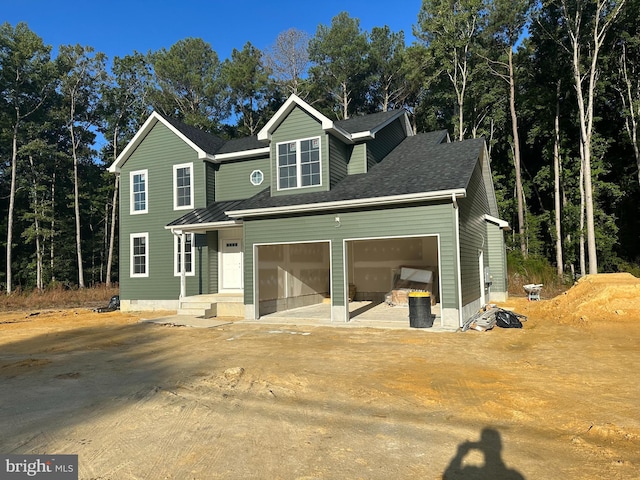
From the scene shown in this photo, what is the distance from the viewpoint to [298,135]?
13.9 meters

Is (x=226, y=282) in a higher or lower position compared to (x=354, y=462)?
higher

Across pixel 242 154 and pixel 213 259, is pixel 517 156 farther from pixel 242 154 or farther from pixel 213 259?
pixel 213 259

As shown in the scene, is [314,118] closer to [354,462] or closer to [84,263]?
[354,462]

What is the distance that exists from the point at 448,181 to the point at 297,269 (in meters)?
7.84

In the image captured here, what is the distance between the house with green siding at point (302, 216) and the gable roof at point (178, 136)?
68 millimetres

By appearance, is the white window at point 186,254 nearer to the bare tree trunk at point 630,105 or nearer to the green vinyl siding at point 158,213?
the green vinyl siding at point 158,213

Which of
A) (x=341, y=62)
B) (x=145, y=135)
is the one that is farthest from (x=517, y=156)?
(x=145, y=135)

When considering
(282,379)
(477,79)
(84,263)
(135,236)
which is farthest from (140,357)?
(84,263)

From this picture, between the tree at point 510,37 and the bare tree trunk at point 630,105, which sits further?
the tree at point 510,37

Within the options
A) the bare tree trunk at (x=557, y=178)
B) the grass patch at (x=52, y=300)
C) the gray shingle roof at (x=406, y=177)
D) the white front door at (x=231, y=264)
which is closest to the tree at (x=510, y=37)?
the bare tree trunk at (x=557, y=178)

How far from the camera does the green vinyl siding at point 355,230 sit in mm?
10383

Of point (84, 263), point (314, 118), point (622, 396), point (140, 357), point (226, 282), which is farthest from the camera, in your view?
point (84, 263)

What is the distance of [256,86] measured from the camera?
3700 centimetres

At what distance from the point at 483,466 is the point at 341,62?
120 ft
